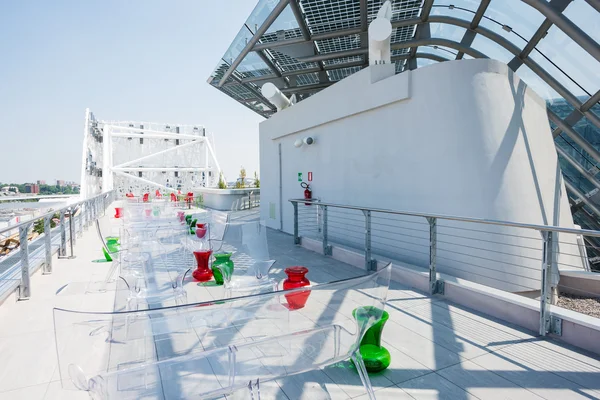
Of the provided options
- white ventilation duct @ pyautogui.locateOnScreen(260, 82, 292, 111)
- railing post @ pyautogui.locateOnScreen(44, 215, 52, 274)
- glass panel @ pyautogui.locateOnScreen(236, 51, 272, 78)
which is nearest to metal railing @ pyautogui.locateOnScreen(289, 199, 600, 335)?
railing post @ pyautogui.locateOnScreen(44, 215, 52, 274)

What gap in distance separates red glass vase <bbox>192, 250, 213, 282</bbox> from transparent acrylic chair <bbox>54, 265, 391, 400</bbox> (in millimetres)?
2892

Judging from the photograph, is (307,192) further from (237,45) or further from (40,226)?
(237,45)

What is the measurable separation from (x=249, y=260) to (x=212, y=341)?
7.94 feet

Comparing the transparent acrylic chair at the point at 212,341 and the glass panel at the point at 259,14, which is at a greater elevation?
the glass panel at the point at 259,14

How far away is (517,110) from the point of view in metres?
4.41

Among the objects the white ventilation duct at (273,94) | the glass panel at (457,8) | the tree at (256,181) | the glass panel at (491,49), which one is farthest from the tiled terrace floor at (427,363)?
the tree at (256,181)

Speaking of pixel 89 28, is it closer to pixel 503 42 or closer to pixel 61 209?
pixel 61 209

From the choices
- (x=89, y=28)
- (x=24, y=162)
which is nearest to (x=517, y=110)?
(x=89, y=28)

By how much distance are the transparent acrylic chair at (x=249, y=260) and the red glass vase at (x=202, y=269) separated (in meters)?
0.42

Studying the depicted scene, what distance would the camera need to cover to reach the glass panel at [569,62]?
875cm

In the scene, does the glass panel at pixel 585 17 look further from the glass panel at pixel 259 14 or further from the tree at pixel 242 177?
the tree at pixel 242 177

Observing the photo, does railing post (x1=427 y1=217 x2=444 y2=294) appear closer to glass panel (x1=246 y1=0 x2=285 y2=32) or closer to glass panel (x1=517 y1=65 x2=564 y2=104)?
glass panel (x1=246 y1=0 x2=285 y2=32)

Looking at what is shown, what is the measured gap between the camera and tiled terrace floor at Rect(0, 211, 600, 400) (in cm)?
193

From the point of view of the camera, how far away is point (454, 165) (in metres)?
4.25
